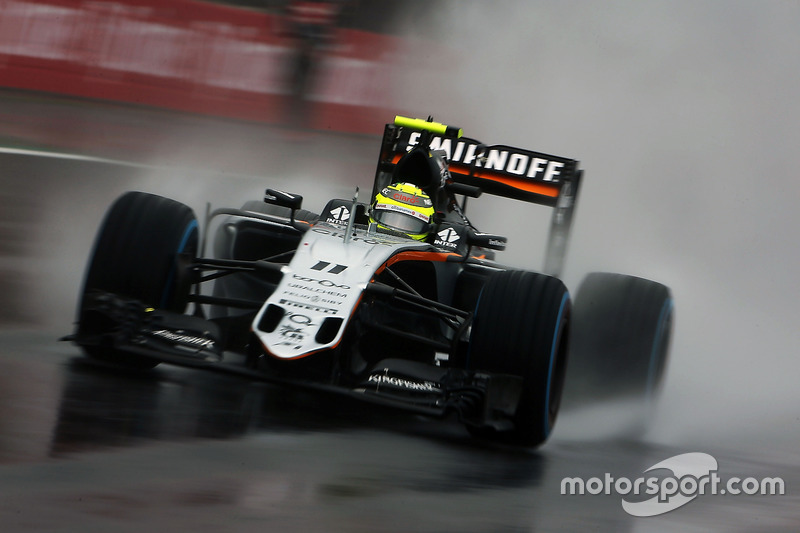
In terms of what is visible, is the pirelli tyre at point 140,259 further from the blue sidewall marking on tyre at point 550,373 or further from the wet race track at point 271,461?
the blue sidewall marking on tyre at point 550,373

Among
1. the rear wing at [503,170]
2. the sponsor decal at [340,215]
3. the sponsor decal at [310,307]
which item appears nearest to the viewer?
the sponsor decal at [310,307]

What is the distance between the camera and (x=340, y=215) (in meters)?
8.91

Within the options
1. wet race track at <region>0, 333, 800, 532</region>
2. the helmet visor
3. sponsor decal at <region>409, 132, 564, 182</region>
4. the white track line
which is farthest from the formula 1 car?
the white track line

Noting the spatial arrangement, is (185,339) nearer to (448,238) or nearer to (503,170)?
(448,238)

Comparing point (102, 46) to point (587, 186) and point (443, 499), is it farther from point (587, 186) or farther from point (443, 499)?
point (443, 499)

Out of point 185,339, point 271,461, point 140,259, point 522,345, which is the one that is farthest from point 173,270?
point 522,345

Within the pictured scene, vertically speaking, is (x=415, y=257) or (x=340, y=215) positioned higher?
(x=340, y=215)

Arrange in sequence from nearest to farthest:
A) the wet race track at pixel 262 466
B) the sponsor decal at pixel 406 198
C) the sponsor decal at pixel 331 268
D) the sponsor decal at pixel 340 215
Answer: the wet race track at pixel 262 466 → the sponsor decal at pixel 331 268 → the sponsor decal at pixel 406 198 → the sponsor decal at pixel 340 215

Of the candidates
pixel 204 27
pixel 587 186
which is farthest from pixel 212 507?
pixel 204 27

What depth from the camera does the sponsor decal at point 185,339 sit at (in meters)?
6.20

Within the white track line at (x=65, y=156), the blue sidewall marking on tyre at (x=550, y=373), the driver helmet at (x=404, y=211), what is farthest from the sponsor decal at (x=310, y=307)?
the white track line at (x=65, y=156)

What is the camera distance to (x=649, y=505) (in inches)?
220

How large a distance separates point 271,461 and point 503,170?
4.98 metres

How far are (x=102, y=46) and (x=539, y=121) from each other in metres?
7.05
